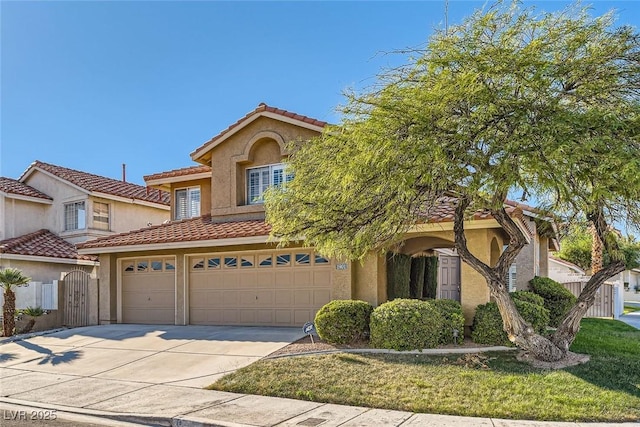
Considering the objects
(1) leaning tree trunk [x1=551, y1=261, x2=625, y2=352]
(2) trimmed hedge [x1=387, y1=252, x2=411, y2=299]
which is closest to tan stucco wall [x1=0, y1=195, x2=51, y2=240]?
(2) trimmed hedge [x1=387, y1=252, x2=411, y2=299]

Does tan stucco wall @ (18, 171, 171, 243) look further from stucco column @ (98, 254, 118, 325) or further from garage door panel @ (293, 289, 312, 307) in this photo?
garage door panel @ (293, 289, 312, 307)

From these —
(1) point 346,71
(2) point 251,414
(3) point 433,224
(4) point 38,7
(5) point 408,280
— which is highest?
(4) point 38,7

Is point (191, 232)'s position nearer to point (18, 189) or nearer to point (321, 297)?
point (321, 297)

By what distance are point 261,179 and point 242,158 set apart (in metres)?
0.96

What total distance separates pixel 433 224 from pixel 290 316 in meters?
5.37

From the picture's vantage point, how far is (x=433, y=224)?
44.0 ft

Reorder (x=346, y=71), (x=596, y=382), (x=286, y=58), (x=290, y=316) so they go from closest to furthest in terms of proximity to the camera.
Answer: (x=596, y=382) → (x=346, y=71) → (x=286, y=58) → (x=290, y=316)

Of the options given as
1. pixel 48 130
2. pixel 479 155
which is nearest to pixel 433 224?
pixel 479 155

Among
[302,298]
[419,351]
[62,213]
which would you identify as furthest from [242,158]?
[62,213]

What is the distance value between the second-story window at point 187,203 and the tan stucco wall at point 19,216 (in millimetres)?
8580

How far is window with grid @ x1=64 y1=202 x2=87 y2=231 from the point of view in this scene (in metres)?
24.5

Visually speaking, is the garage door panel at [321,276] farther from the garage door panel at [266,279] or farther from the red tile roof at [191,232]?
the red tile roof at [191,232]

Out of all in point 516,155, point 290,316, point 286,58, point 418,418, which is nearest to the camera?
point 418,418

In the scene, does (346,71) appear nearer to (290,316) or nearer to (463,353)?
(463,353)
